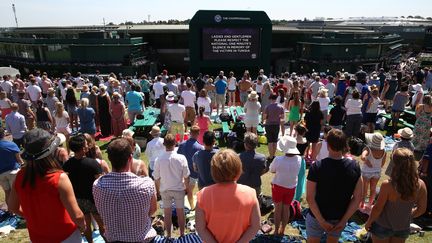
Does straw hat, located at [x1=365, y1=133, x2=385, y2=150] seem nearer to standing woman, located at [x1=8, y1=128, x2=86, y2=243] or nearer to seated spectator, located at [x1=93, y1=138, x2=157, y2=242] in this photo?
seated spectator, located at [x1=93, y1=138, x2=157, y2=242]

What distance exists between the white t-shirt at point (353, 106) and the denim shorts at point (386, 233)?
5448 mm

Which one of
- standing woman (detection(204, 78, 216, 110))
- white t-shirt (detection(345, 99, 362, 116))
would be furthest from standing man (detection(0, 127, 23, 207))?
standing woman (detection(204, 78, 216, 110))

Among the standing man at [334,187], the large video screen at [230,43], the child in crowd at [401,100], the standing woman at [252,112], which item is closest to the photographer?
the standing man at [334,187]

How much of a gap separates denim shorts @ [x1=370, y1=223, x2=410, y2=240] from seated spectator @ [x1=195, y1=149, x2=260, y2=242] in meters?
1.60

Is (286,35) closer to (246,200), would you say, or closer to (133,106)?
(133,106)

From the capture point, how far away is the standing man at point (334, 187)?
3387mm

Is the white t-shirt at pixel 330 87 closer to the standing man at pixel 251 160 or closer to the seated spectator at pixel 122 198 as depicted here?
the standing man at pixel 251 160

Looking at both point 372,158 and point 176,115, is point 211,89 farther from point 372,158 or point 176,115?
point 372,158

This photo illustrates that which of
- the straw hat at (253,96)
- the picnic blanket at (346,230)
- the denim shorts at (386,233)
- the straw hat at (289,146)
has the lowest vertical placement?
the picnic blanket at (346,230)

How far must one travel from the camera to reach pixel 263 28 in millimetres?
22703

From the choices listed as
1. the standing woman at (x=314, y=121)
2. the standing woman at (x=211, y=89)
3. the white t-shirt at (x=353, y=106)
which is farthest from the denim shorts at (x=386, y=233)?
the standing woman at (x=211, y=89)

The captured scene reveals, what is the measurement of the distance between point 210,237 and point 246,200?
47 centimetres

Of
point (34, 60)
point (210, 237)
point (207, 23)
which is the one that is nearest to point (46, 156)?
point (210, 237)

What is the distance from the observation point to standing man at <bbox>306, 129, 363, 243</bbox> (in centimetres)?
339
